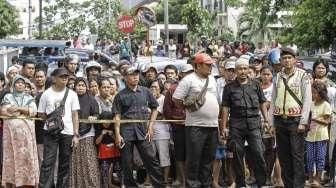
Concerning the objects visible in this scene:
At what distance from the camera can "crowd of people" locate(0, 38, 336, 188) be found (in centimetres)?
938

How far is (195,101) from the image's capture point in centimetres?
929

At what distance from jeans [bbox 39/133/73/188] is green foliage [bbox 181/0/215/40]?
2065 centimetres

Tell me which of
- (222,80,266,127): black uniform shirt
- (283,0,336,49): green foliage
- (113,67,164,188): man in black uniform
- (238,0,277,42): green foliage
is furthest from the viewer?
(238,0,277,42): green foliage

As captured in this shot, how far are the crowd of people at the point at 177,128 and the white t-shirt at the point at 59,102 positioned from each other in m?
0.01

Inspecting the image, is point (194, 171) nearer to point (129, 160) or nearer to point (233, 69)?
point (129, 160)

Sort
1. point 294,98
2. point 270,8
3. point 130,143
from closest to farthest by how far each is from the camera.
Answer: point 294,98 → point 130,143 → point 270,8

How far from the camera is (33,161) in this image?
9.62m

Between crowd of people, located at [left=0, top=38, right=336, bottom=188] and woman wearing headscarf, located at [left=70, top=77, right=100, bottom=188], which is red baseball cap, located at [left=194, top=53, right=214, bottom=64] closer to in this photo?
crowd of people, located at [left=0, top=38, right=336, bottom=188]

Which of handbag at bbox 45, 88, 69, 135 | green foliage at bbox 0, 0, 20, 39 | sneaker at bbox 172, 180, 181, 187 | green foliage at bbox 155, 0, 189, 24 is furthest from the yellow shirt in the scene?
green foliage at bbox 155, 0, 189, 24

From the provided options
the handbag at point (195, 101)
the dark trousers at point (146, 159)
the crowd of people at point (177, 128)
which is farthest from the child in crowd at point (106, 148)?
the handbag at point (195, 101)

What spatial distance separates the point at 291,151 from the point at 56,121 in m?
3.14

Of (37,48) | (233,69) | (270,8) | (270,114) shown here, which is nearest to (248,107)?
(270,114)

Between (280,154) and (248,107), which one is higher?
(248,107)

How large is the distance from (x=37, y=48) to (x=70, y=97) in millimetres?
23391
